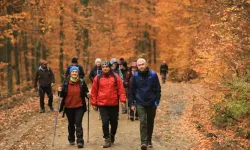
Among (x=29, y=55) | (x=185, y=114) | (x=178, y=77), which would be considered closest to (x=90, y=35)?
(x=29, y=55)

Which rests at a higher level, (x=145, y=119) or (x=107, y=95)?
(x=107, y=95)

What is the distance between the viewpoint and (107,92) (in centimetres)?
897

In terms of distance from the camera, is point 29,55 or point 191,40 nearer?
point 191,40

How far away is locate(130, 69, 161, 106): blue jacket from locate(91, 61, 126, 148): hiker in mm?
491

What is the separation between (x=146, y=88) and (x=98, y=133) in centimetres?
334

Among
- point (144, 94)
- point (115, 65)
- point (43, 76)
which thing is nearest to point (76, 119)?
point (144, 94)

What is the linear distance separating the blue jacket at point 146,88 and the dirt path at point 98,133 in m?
1.51

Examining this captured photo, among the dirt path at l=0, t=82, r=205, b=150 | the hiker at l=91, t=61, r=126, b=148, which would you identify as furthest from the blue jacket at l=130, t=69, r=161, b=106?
the dirt path at l=0, t=82, r=205, b=150

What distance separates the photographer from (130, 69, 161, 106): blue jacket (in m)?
8.60

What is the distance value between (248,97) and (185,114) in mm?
5913

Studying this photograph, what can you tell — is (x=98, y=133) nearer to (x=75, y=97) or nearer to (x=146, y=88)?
(x=75, y=97)

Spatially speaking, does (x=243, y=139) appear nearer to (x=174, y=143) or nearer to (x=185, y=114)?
(x=174, y=143)

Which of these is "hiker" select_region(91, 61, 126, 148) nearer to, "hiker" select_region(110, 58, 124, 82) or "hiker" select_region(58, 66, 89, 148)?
"hiker" select_region(58, 66, 89, 148)

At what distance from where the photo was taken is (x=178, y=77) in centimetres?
3092
